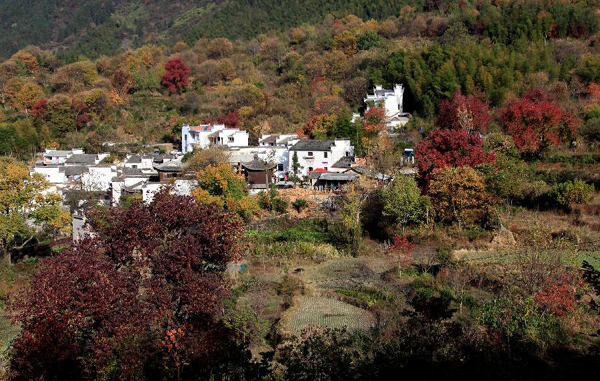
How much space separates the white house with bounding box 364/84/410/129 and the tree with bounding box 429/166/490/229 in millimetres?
12448

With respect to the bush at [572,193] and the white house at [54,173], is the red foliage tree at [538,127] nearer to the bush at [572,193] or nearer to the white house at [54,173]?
the bush at [572,193]

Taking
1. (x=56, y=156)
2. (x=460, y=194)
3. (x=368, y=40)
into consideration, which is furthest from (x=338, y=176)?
(x=368, y=40)

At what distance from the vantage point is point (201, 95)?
40219 millimetres

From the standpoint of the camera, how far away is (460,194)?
51.8 ft

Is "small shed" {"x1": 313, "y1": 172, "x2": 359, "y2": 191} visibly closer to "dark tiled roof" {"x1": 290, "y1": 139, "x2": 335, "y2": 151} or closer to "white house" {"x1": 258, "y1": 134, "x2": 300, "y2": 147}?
"dark tiled roof" {"x1": 290, "y1": 139, "x2": 335, "y2": 151}

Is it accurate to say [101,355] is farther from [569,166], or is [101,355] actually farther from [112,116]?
[112,116]

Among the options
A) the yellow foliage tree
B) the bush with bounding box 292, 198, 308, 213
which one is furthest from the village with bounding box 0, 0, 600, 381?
the yellow foliage tree

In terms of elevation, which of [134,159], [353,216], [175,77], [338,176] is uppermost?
[175,77]

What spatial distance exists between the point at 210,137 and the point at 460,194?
669 inches

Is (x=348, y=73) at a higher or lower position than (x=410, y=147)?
higher

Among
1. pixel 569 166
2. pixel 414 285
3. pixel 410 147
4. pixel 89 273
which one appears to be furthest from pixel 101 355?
pixel 410 147

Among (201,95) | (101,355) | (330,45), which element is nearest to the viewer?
(101,355)

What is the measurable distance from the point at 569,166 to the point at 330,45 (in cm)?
2769

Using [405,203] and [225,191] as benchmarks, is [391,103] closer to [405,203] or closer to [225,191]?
[225,191]
